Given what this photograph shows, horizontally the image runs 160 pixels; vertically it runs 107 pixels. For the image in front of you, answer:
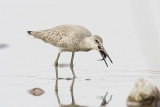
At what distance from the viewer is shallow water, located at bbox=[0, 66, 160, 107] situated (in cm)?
866

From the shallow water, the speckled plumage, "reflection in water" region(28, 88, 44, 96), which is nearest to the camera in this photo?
the shallow water

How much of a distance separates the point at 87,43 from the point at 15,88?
2.37 m

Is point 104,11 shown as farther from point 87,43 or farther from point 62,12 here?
point 87,43

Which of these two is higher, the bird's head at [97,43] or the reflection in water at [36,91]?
Answer: the bird's head at [97,43]

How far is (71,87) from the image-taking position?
32.0ft

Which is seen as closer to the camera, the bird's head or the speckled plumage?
the bird's head

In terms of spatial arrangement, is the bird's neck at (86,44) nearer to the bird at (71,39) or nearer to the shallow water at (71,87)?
the bird at (71,39)

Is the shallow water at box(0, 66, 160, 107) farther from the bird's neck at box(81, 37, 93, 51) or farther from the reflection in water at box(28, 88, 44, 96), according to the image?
the bird's neck at box(81, 37, 93, 51)

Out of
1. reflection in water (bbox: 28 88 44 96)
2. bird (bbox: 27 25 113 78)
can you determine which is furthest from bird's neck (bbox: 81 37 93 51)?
reflection in water (bbox: 28 88 44 96)

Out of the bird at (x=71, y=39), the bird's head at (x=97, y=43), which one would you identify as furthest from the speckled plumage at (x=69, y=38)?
the bird's head at (x=97, y=43)

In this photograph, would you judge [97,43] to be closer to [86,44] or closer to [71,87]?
[86,44]

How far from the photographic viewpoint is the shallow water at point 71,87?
866 centimetres

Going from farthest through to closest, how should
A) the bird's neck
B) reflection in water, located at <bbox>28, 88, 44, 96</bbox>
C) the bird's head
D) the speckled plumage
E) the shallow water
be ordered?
the speckled plumage
the bird's neck
the bird's head
reflection in water, located at <bbox>28, 88, 44, 96</bbox>
the shallow water

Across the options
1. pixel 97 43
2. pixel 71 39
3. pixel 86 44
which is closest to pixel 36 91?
pixel 97 43
